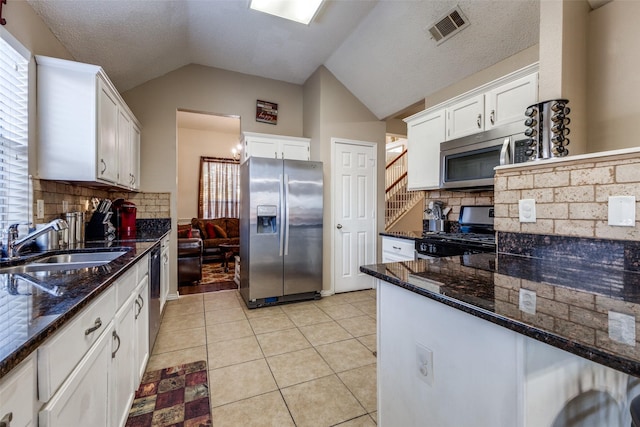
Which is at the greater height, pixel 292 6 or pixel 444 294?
pixel 292 6

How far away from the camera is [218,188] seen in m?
6.93

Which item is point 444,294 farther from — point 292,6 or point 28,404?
point 292,6

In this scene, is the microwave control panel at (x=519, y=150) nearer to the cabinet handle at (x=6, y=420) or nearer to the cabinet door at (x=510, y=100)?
the cabinet door at (x=510, y=100)

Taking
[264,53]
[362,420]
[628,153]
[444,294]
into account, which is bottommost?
[362,420]

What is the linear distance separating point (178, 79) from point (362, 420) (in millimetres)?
4141

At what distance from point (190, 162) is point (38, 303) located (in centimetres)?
652

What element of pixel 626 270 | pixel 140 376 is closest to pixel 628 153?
pixel 626 270

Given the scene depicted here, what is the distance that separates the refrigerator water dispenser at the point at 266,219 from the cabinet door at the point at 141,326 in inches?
56.4

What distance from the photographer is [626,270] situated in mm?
1085

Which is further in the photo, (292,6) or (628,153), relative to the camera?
(292,6)

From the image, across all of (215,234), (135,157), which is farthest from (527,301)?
(215,234)

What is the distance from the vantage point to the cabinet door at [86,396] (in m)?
0.76

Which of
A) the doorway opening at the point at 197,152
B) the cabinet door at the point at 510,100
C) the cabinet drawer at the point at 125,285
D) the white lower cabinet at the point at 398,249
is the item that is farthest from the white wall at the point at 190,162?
the cabinet door at the point at 510,100

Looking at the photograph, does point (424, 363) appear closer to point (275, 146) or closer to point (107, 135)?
point (107, 135)
